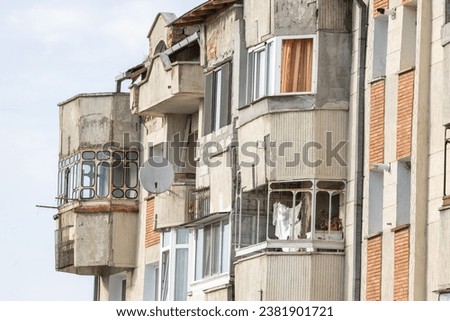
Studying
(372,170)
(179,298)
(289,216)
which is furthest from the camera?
(179,298)

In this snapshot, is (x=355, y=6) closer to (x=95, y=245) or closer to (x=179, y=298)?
(x=179, y=298)

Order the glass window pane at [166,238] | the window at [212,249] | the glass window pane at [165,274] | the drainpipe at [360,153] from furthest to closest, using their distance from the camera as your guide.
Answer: the glass window pane at [165,274]
the glass window pane at [166,238]
the window at [212,249]
the drainpipe at [360,153]

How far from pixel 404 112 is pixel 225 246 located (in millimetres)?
9327

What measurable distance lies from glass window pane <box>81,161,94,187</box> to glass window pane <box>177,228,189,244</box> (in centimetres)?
575

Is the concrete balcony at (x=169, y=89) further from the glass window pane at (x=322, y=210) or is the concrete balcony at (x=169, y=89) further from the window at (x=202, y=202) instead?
the glass window pane at (x=322, y=210)

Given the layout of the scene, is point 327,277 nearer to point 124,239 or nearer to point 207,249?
point 207,249

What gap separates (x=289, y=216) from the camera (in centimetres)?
4797

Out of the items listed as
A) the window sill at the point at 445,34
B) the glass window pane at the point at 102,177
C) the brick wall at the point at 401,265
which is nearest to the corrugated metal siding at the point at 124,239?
the glass window pane at the point at 102,177

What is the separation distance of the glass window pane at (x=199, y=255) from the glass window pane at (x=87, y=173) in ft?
26.1

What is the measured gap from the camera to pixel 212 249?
171 feet

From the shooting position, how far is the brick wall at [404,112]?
4281 cm

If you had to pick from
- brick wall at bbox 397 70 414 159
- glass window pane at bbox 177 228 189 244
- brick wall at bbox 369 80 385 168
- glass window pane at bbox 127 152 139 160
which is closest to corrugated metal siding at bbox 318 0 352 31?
brick wall at bbox 369 80 385 168

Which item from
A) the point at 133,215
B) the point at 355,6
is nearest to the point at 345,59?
the point at 355,6

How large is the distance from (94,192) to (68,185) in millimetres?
1313
